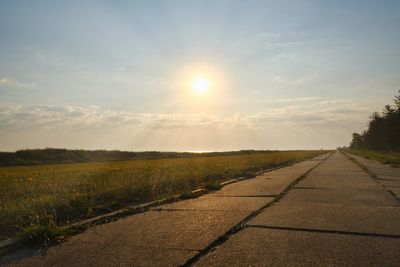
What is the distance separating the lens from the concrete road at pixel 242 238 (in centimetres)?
426

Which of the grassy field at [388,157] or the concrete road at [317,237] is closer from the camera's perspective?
the concrete road at [317,237]

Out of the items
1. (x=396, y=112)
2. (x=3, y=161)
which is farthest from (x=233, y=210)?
(x=3, y=161)

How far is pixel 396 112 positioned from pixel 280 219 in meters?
50.1

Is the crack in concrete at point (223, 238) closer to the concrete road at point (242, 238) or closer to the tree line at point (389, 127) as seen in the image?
the concrete road at point (242, 238)

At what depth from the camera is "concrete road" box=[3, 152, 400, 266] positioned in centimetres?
426

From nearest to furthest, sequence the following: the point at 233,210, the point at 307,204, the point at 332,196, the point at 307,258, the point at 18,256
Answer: the point at 307,258, the point at 18,256, the point at 233,210, the point at 307,204, the point at 332,196

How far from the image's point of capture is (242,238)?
16.9 ft

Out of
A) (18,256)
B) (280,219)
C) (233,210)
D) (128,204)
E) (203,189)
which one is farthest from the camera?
(203,189)

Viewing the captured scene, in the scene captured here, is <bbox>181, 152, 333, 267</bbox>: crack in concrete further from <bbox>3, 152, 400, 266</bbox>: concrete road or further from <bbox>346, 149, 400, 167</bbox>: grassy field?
<bbox>346, 149, 400, 167</bbox>: grassy field

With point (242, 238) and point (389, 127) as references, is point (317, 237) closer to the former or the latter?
A: point (242, 238)

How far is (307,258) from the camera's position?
13.8 ft

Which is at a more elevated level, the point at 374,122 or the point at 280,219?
the point at 374,122

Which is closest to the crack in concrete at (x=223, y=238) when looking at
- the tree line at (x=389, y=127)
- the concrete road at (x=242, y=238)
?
the concrete road at (x=242, y=238)

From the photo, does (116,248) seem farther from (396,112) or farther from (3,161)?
(3,161)
